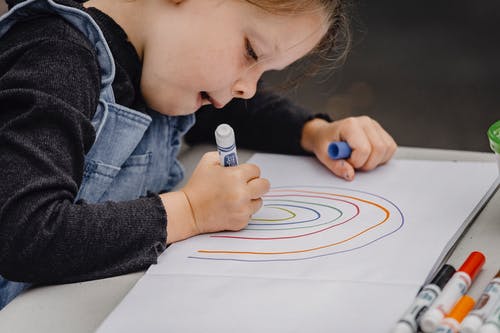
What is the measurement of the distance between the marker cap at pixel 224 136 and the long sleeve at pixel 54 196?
0.26 ft

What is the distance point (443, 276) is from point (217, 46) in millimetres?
311

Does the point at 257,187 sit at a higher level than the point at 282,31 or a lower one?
lower

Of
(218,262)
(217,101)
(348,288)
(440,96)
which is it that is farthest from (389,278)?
(440,96)

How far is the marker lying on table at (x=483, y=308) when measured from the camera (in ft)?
1.51

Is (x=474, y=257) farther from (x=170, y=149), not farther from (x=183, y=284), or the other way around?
(x=170, y=149)

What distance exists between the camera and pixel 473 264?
1.78ft

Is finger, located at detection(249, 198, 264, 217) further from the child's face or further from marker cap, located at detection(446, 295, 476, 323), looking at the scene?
marker cap, located at detection(446, 295, 476, 323)

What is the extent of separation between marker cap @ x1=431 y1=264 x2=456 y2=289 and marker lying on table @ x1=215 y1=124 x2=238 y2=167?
22 centimetres

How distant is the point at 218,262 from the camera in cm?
60

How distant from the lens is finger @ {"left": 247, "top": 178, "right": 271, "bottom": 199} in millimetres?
678

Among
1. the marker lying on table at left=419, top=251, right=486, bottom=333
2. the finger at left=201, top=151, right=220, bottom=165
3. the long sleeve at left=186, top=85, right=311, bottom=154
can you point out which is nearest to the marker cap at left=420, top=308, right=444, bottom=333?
the marker lying on table at left=419, top=251, right=486, bottom=333

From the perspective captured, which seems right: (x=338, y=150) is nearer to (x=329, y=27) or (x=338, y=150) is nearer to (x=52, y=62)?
(x=329, y=27)

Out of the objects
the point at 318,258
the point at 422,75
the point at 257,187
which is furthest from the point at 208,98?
the point at 422,75

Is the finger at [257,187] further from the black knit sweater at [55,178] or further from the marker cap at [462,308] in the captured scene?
the marker cap at [462,308]
